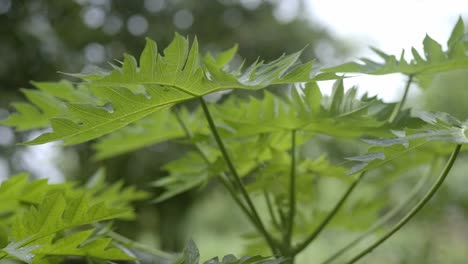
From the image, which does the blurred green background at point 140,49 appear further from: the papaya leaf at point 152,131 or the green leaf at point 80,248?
the green leaf at point 80,248

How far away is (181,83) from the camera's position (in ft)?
1.37

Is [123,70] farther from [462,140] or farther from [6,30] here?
[6,30]

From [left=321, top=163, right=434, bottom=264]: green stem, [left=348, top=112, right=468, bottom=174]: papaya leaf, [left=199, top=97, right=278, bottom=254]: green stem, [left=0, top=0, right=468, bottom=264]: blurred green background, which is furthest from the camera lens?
[left=0, top=0, right=468, bottom=264]: blurred green background

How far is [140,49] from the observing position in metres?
4.71

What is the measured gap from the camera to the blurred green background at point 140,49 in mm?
3492

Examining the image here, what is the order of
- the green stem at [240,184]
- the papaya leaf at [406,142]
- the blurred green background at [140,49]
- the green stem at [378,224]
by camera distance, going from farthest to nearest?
the blurred green background at [140,49] → the green stem at [378,224] → the green stem at [240,184] → the papaya leaf at [406,142]

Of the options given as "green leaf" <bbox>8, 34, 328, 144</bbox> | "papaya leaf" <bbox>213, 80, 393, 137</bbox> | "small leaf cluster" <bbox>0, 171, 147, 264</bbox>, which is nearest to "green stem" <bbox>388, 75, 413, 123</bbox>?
"papaya leaf" <bbox>213, 80, 393, 137</bbox>

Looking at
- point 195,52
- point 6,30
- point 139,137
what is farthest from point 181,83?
point 6,30

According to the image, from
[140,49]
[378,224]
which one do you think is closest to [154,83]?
[378,224]

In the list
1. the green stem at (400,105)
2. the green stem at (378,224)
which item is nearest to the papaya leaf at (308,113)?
the green stem at (400,105)

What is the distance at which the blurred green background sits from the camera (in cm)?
349

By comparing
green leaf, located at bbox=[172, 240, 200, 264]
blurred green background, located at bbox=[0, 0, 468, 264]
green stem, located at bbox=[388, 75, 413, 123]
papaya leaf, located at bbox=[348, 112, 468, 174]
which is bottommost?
blurred green background, located at bbox=[0, 0, 468, 264]

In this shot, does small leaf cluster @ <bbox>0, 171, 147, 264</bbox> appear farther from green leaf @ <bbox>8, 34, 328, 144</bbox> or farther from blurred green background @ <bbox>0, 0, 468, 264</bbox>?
blurred green background @ <bbox>0, 0, 468, 264</bbox>

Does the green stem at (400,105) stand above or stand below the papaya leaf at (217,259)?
above
